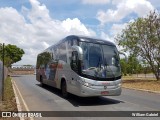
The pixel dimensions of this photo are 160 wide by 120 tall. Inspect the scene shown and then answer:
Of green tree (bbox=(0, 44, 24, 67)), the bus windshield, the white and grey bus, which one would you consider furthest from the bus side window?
green tree (bbox=(0, 44, 24, 67))

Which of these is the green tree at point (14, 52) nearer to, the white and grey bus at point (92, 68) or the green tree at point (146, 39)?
the green tree at point (146, 39)

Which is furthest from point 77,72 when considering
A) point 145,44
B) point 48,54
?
point 145,44

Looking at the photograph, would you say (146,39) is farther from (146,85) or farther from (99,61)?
(99,61)

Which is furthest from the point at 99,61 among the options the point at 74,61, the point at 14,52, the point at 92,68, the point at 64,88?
the point at 14,52

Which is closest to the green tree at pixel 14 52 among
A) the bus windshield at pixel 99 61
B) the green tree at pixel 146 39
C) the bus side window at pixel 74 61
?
the green tree at pixel 146 39

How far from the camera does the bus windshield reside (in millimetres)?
14953

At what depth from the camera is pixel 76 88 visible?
15.5 meters

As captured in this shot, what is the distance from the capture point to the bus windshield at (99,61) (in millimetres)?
14953

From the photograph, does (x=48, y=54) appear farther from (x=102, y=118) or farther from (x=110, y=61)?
(x=102, y=118)

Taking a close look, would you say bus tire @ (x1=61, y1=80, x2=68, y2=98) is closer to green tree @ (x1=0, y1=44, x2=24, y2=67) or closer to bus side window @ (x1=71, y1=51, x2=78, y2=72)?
bus side window @ (x1=71, y1=51, x2=78, y2=72)

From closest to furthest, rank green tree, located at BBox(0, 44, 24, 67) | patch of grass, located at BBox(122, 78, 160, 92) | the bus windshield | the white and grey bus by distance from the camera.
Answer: the white and grey bus
the bus windshield
patch of grass, located at BBox(122, 78, 160, 92)
green tree, located at BBox(0, 44, 24, 67)

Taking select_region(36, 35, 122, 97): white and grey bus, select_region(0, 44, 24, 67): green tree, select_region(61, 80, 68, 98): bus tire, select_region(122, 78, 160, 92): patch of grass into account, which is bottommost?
select_region(122, 78, 160, 92): patch of grass

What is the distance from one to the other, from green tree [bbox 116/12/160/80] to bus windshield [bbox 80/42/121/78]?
21.0 m

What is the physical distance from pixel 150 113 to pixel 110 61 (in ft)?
12.5
